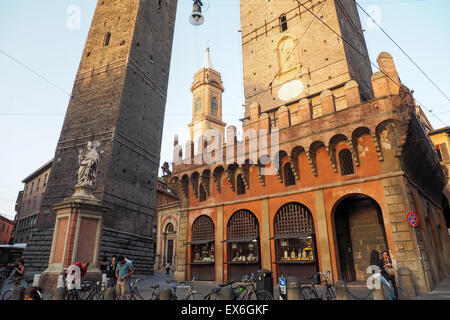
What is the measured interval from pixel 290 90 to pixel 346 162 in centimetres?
774

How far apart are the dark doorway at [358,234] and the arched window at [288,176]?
284cm

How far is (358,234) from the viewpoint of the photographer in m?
15.1

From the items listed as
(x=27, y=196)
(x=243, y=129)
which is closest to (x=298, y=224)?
(x=243, y=129)

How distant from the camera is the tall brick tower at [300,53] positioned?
1795cm

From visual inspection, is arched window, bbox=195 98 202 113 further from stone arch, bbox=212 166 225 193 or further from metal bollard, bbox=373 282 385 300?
metal bollard, bbox=373 282 385 300

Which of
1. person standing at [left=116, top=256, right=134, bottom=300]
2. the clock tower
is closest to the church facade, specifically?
person standing at [left=116, top=256, right=134, bottom=300]

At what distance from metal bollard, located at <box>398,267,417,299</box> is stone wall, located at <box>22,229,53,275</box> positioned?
23430mm

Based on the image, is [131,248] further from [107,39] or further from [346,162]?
[107,39]

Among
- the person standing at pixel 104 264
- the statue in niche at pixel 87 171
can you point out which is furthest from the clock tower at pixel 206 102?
the person standing at pixel 104 264

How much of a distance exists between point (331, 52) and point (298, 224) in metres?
11.6

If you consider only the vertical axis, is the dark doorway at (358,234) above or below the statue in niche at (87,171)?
below

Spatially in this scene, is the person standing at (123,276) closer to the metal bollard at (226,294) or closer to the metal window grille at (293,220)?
the metal bollard at (226,294)
